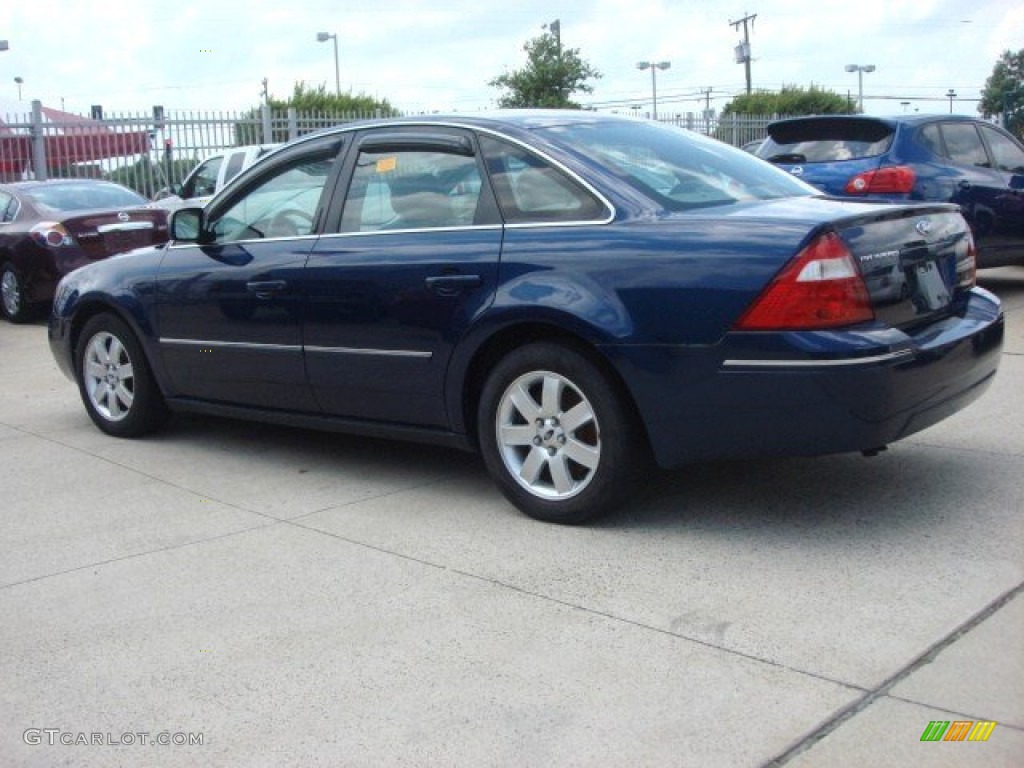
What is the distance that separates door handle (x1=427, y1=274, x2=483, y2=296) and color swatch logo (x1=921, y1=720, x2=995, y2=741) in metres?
2.52

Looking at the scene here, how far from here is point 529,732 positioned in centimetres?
326

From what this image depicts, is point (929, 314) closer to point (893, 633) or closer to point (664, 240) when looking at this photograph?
point (664, 240)

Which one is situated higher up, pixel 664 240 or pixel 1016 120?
pixel 1016 120

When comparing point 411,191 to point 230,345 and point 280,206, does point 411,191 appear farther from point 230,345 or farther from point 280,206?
point 230,345

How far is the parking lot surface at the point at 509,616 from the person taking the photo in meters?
3.25

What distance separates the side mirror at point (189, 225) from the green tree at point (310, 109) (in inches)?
603

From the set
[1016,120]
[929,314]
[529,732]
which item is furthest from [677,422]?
[1016,120]

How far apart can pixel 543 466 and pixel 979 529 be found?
1.63 metres

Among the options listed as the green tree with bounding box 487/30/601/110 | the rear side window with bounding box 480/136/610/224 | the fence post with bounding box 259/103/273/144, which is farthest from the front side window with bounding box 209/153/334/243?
the green tree with bounding box 487/30/601/110

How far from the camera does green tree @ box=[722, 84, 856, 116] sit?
39.2 m

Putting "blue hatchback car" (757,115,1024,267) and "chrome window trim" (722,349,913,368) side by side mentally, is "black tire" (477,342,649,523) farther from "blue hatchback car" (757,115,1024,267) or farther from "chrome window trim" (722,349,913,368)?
"blue hatchback car" (757,115,1024,267)

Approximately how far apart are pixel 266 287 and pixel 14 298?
24.8 feet

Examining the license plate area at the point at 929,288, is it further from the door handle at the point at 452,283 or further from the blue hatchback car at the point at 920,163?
the blue hatchback car at the point at 920,163

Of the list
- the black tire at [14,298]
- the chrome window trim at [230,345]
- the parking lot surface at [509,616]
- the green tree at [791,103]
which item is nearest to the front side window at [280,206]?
the chrome window trim at [230,345]
